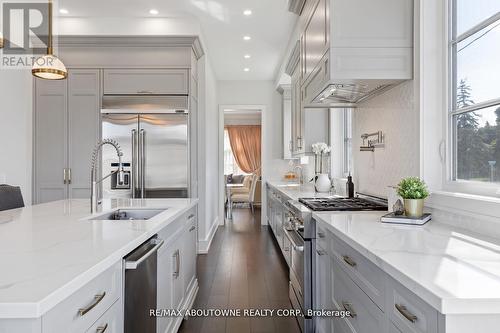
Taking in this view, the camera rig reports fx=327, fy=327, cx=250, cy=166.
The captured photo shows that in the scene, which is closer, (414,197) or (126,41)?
(414,197)

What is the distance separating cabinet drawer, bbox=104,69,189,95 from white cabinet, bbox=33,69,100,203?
496 mm

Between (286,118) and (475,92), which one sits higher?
(286,118)

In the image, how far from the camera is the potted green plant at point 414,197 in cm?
167

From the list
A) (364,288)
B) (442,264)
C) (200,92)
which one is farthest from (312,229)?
(200,92)

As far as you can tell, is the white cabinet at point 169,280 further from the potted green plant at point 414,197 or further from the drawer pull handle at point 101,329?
the potted green plant at point 414,197

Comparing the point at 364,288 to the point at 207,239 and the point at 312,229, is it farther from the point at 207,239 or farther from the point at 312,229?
the point at 207,239

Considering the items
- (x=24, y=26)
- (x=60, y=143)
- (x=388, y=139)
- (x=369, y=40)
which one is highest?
(x=24, y=26)

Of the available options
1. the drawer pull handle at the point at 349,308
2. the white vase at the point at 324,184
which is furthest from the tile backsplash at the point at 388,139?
the drawer pull handle at the point at 349,308

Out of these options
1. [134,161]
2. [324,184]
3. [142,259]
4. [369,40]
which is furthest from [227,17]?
[142,259]

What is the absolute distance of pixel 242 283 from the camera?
3.28 meters

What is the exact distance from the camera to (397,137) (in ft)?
7.25

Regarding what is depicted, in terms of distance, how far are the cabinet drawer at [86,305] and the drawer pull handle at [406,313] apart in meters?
0.94

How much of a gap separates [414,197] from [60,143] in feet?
13.2

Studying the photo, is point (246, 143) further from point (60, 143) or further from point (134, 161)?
point (60, 143)
